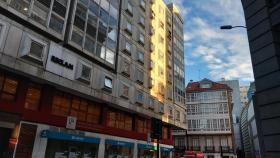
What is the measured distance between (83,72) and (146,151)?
14.3 meters

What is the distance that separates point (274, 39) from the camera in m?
9.45

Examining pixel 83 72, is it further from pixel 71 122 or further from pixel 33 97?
pixel 33 97

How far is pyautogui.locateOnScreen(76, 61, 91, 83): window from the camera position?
2162 centimetres

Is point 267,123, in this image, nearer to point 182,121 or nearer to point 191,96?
point 182,121

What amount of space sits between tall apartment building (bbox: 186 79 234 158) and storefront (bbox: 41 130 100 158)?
4267 centimetres

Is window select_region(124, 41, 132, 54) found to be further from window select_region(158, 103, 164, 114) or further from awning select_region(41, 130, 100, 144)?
awning select_region(41, 130, 100, 144)

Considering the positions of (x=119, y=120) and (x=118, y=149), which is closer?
(x=118, y=149)

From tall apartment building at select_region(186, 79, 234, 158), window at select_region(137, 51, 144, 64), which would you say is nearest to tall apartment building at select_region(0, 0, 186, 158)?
window at select_region(137, 51, 144, 64)

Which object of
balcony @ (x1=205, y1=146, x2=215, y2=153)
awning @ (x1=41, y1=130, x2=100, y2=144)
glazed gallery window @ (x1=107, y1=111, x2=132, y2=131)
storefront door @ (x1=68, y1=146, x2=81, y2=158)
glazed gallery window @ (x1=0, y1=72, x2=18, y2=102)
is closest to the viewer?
glazed gallery window @ (x1=0, y1=72, x2=18, y2=102)

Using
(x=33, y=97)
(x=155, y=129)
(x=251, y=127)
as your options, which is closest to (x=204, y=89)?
(x=251, y=127)

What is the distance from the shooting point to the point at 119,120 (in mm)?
27906

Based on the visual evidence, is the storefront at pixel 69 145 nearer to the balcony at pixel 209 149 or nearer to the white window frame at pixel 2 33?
the white window frame at pixel 2 33

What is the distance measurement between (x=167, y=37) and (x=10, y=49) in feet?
96.9

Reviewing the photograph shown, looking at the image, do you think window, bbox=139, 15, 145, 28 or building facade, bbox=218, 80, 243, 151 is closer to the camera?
window, bbox=139, 15, 145, 28
